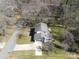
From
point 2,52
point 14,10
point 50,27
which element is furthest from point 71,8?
point 2,52

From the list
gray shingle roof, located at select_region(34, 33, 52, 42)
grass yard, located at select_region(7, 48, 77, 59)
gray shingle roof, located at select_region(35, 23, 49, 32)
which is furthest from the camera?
gray shingle roof, located at select_region(35, 23, 49, 32)

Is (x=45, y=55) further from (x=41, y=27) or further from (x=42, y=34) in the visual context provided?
(x=41, y=27)

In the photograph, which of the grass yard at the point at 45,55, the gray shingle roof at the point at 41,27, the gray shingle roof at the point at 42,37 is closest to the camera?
the grass yard at the point at 45,55

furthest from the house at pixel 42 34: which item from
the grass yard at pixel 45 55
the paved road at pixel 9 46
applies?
the paved road at pixel 9 46

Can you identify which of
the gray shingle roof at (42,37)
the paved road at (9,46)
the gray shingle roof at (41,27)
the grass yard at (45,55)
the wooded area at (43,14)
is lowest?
the grass yard at (45,55)

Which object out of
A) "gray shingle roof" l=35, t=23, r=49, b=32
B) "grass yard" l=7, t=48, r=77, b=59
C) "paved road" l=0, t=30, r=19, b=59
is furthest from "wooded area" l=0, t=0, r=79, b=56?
"grass yard" l=7, t=48, r=77, b=59

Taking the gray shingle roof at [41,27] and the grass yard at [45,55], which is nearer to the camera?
the grass yard at [45,55]

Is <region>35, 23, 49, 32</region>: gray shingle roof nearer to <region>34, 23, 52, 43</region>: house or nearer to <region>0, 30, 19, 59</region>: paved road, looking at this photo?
<region>34, 23, 52, 43</region>: house

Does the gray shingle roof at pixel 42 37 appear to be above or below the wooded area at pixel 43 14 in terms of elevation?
below

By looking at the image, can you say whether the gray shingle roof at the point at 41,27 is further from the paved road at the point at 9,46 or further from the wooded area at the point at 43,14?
the paved road at the point at 9,46
